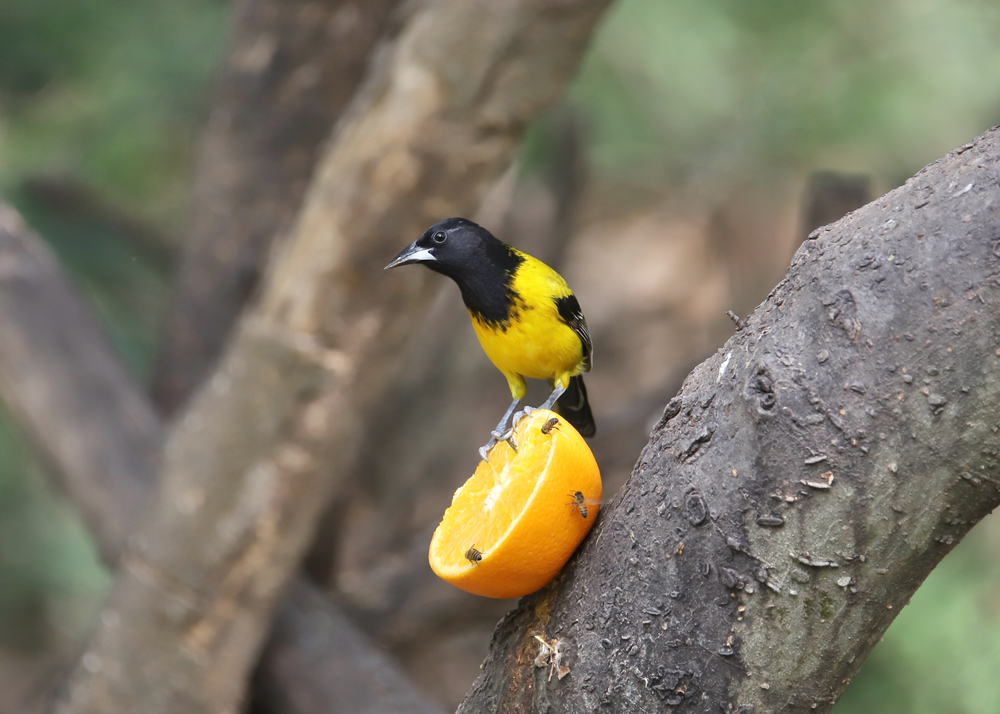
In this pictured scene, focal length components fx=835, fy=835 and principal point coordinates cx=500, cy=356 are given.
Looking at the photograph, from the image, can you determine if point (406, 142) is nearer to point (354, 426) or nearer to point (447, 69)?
point (447, 69)

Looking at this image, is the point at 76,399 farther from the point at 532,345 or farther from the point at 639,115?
the point at 639,115

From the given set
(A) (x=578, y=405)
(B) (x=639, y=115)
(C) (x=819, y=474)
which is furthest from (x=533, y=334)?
(B) (x=639, y=115)

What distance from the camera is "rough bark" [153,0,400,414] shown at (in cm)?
409

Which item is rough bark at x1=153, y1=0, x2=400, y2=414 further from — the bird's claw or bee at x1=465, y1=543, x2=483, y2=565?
bee at x1=465, y1=543, x2=483, y2=565

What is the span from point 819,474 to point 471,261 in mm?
1011

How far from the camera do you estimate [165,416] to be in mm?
4711

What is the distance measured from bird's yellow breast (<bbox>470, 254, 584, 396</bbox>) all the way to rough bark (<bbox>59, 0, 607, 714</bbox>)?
1.20 m

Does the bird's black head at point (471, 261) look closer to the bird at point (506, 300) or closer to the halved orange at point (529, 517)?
the bird at point (506, 300)

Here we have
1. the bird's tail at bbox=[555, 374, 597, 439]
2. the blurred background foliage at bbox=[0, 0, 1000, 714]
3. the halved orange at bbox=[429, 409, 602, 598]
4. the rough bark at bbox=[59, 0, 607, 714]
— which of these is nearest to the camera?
the halved orange at bbox=[429, 409, 602, 598]

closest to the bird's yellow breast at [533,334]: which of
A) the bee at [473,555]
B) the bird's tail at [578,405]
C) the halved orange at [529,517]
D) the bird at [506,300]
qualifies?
the bird at [506,300]

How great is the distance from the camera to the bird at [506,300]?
190 cm

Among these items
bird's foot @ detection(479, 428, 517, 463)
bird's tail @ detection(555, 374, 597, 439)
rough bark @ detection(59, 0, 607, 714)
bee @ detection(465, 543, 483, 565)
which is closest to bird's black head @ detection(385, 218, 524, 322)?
bird's foot @ detection(479, 428, 517, 463)

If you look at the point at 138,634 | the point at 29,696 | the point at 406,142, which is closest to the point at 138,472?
the point at 138,634

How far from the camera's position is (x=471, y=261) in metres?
1.93
